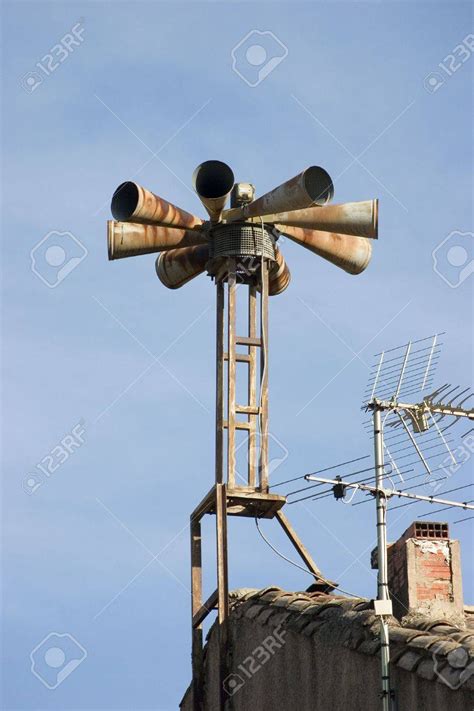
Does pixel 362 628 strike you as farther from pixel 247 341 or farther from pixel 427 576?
pixel 247 341

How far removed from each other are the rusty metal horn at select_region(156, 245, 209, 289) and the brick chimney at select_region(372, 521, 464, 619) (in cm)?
695

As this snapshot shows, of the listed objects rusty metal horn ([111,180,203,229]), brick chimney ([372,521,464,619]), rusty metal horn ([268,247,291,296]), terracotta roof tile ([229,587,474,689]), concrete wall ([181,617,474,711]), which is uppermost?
rusty metal horn ([111,180,203,229])

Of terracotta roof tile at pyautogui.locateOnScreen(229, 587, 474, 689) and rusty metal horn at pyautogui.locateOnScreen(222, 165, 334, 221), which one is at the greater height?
rusty metal horn at pyautogui.locateOnScreen(222, 165, 334, 221)

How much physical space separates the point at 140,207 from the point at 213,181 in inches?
46.3

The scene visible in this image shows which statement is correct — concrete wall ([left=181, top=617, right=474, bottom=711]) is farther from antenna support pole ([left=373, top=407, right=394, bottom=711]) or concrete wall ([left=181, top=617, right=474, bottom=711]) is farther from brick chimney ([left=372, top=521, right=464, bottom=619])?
brick chimney ([left=372, top=521, right=464, bottom=619])

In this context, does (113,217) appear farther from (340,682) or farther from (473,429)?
(340,682)

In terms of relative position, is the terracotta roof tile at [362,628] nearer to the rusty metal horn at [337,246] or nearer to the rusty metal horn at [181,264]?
the rusty metal horn at [181,264]

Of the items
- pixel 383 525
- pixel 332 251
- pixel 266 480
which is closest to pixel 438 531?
pixel 383 525

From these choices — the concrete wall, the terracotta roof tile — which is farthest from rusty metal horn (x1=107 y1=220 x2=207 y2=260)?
the concrete wall

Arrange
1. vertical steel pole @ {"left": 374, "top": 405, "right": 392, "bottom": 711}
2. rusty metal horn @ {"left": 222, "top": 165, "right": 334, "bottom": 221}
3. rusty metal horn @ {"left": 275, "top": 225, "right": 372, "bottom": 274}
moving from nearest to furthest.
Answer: vertical steel pole @ {"left": 374, "top": 405, "right": 392, "bottom": 711}
rusty metal horn @ {"left": 222, "top": 165, "right": 334, "bottom": 221}
rusty metal horn @ {"left": 275, "top": 225, "right": 372, "bottom": 274}

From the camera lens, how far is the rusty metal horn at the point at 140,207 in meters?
20.6

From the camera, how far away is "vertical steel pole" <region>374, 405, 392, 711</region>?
566 inches

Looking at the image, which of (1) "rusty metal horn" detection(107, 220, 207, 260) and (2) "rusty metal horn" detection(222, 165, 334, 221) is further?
(1) "rusty metal horn" detection(107, 220, 207, 260)

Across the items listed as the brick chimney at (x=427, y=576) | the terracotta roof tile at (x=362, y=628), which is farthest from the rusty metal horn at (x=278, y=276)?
the brick chimney at (x=427, y=576)
